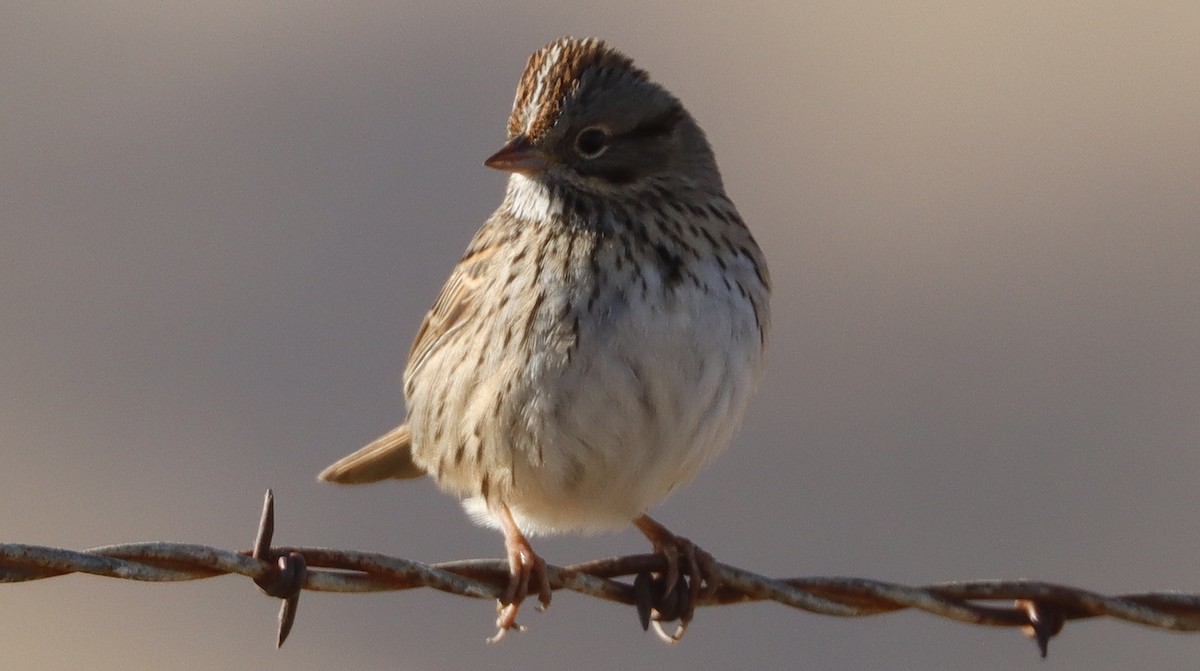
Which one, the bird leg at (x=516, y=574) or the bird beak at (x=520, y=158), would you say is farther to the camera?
the bird beak at (x=520, y=158)

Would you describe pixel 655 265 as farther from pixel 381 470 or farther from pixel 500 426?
pixel 381 470

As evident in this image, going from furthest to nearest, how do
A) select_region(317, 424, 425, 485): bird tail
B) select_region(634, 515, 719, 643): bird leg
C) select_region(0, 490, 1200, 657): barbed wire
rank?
select_region(317, 424, 425, 485): bird tail
select_region(634, 515, 719, 643): bird leg
select_region(0, 490, 1200, 657): barbed wire

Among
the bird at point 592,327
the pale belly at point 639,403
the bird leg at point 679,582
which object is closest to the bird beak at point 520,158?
the bird at point 592,327

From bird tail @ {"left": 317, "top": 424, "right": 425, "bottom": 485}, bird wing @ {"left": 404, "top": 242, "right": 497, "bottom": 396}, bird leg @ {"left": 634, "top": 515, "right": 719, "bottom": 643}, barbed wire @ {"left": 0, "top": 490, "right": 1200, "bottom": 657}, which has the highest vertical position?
bird wing @ {"left": 404, "top": 242, "right": 497, "bottom": 396}

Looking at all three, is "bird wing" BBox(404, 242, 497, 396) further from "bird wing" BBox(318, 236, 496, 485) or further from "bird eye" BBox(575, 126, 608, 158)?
"bird eye" BBox(575, 126, 608, 158)

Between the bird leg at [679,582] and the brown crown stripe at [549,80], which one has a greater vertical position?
the brown crown stripe at [549,80]

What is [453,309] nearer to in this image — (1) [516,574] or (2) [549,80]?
(2) [549,80]

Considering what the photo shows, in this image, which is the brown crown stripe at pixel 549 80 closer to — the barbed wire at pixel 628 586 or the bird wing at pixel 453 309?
the bird wing at pixel 453 309

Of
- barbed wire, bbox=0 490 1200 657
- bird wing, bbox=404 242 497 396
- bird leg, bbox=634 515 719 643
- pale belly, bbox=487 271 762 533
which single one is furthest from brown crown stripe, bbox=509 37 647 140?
barbed wire, bbox=0 490 1200 657
